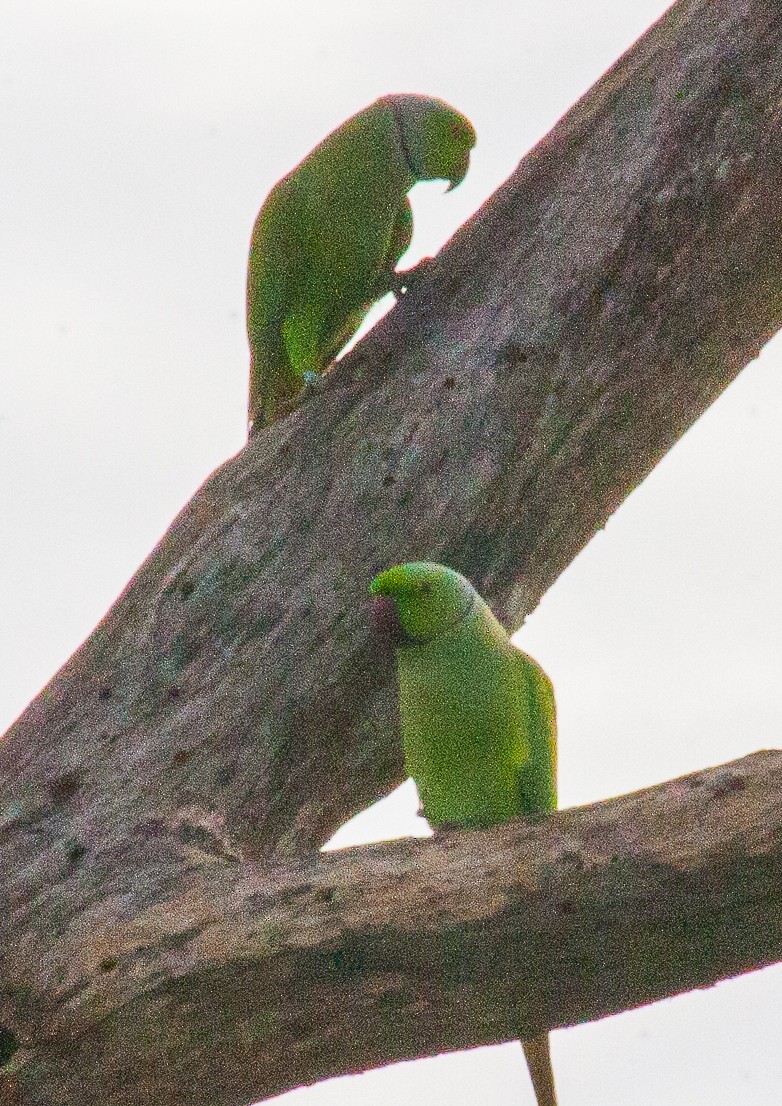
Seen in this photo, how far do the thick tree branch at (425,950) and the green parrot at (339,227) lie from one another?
1.82 meters

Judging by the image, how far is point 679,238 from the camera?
11.6 feet

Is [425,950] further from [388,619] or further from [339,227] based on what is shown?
[339,227]

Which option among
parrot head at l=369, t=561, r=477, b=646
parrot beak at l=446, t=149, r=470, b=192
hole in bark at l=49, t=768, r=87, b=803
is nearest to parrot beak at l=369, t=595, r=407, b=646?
parrot head at l=369, t=561, r=477, b=646

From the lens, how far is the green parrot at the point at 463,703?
9.85 feet

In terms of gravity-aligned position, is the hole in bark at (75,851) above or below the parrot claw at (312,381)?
below

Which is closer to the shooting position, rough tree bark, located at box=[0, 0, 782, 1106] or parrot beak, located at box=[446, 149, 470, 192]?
rough tree bark, located at box=[0, 0, 782, 1106]

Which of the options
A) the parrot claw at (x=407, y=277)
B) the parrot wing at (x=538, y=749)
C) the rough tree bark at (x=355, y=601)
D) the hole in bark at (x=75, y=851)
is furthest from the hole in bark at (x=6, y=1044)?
the parrot claw at (x=407, y=277)

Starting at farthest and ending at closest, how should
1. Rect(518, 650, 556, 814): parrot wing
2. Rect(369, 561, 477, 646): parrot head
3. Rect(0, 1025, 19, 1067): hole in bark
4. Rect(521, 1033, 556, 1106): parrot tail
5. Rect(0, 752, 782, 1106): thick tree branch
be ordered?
Rect(518, 650, 556, 814): parrot wing
Rect(369, 561, 477, 646): parrot head
Rect(521, 1033, 556, 1106): parrot tail
Rect(0, 1025, 19, 1067): hole in bark
Rect(0, 752, 782, 1106): thick tree branch

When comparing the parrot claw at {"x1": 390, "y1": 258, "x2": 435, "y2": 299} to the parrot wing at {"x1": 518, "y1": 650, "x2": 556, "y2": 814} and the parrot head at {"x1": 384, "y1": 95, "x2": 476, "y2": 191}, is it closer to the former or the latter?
the parrot head at {"x1": 384, "y1": 95, "x2": 476, "y2": 191}

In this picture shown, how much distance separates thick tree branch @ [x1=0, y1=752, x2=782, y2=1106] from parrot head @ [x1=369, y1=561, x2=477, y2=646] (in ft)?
2.10

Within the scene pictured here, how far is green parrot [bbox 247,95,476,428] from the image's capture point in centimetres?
369

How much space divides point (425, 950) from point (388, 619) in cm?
91

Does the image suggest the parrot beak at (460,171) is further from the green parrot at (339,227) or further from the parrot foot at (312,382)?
the parrot foot at (312,382)

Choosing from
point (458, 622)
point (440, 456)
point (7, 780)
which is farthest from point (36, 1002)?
point (440, 456)
